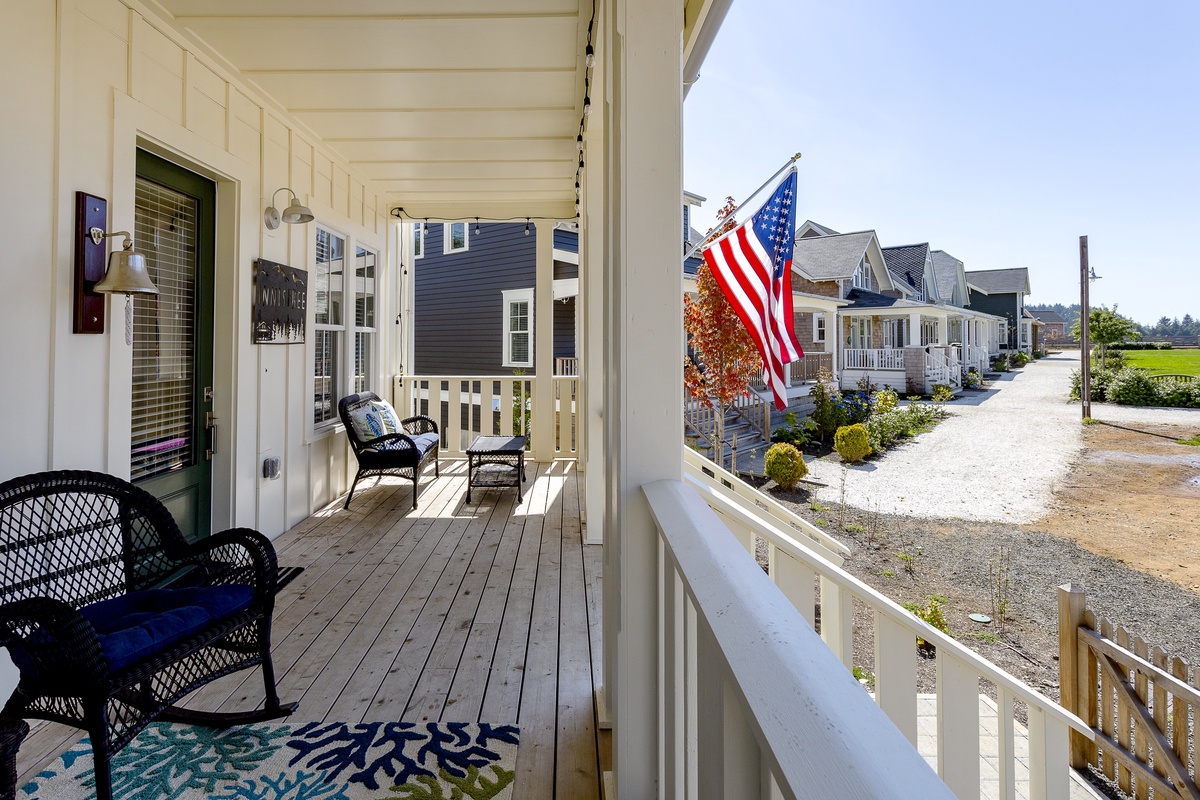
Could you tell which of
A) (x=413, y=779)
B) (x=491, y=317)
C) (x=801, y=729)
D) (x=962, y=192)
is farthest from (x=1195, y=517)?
(x=491, y=317)

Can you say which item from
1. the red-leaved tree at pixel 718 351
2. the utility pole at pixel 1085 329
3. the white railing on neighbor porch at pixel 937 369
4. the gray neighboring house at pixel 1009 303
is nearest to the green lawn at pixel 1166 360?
the utility pole at pixel 1085 329

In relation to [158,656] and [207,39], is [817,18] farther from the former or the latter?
[158,656]

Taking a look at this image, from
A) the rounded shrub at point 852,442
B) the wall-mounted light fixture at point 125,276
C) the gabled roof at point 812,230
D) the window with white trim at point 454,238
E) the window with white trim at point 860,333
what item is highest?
the window with white trim at point 454,238

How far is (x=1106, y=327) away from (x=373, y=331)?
21.7ft

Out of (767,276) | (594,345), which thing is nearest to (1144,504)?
(767,276)

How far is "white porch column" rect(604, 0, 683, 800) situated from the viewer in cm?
143

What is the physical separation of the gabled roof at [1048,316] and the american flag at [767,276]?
11.0 metres

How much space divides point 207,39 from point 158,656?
291 cm

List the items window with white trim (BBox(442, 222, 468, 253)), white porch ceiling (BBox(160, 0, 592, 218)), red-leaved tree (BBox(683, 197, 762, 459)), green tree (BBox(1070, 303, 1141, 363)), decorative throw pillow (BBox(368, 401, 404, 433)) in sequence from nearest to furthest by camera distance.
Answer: white porch ceiling (BBox(160, 0, 592, 218)) → decorative throw pillow (BBox(368, 401, 404, 433)) → green tree (BBox(1070, 303, 1141, 363)) → red-leaved tree (BBox(683, 197, 762, 459)) → window with white trim (BBox(442, 222, 468, 253))

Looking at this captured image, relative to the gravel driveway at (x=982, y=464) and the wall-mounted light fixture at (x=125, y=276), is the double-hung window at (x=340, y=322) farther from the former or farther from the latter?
the gravel driveway at (x=982, y=464)

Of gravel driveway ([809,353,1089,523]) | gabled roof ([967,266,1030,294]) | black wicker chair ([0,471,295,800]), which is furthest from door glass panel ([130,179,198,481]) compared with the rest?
gabled roof ([967,266,1030,294])

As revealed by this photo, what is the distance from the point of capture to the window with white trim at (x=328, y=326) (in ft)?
15.3

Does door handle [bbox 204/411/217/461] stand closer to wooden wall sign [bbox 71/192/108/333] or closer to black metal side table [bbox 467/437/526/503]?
wooden wall sign [bbox 71/192/108/333]

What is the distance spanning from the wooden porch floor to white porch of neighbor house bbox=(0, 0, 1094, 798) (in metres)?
0.03
